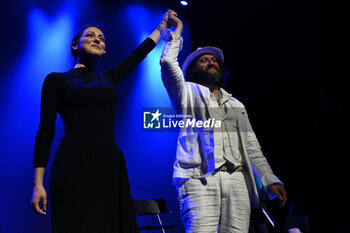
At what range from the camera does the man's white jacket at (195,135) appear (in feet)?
6.24

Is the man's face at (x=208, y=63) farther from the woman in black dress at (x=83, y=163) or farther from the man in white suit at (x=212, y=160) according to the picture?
the woman in black dress at (x=83, y=163)

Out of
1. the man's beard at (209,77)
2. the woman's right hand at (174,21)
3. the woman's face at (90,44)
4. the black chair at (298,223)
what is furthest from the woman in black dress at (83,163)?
the black chair at (298,223)

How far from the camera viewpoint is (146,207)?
444 centimetres

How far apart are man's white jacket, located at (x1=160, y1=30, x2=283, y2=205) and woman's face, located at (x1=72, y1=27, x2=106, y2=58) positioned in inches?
13.9

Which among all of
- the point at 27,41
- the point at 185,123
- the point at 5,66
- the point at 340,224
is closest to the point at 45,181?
the point at 5,66

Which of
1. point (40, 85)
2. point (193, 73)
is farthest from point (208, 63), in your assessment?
point (40, 85)

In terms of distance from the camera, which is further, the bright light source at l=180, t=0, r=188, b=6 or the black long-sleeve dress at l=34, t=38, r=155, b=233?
the bright light source at l=180, t=0, r=188, b=6

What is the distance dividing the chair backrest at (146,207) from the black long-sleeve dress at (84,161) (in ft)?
9.55

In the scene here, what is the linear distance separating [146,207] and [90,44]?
298 cm

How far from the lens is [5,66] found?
415 cm

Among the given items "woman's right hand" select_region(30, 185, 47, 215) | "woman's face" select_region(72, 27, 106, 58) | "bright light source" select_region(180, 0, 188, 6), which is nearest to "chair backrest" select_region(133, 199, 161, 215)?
"bright light source" select_region(180, 0, 188, 6)

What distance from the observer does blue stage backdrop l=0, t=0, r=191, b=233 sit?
4102 mm

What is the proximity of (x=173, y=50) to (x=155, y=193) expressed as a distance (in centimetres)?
318

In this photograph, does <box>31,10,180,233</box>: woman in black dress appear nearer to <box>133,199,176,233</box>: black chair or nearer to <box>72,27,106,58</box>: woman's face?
<box>72,27,106,58</box>: woman's face
